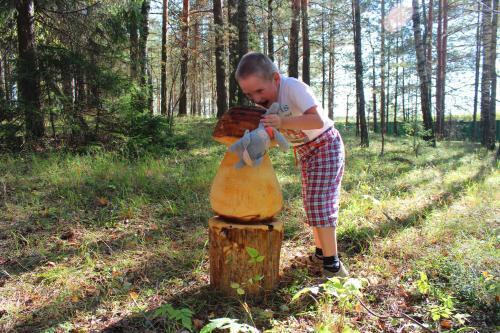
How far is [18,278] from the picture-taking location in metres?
2.71

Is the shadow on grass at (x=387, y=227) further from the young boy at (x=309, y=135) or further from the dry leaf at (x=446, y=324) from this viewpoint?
the dry leaf at (x=446, y=324)

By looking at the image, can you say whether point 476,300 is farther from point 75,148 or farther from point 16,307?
point 75,148

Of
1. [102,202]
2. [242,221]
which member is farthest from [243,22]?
[242,221]

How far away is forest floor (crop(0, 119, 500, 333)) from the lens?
7.16 feet

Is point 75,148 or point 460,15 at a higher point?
point 460,15

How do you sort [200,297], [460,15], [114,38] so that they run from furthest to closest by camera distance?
[460,15] < [114,38] < [200,297]

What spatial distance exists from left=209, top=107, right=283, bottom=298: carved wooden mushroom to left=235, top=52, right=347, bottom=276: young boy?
171 mm

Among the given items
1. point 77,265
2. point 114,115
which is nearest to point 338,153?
point 77,265

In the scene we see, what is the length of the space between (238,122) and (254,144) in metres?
0.26

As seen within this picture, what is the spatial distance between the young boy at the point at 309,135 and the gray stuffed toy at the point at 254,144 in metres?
0.06

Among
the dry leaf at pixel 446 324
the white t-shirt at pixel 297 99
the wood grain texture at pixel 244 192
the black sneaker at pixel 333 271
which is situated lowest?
the dry leaf at pixel 446 324

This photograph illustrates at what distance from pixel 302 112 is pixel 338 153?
1.52ft

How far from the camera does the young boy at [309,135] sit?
7.30ft

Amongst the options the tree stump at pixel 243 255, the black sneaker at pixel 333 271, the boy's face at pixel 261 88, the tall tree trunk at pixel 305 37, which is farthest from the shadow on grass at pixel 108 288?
the tall tree trunk at pixel 305 37
